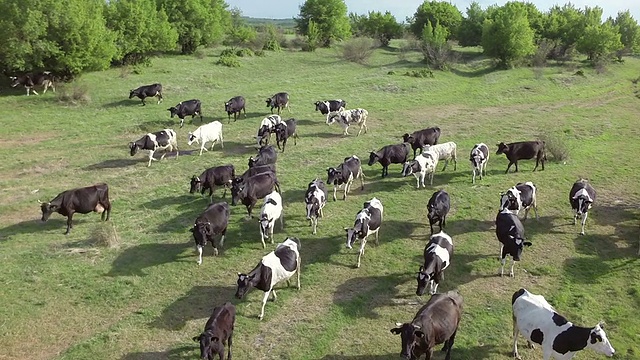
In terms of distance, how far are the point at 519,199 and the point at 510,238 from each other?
3599 millimetres

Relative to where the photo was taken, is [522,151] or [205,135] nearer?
[522,151]

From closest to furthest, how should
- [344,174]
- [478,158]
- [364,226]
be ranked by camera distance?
[364,226] → [344,174] → [478,158]

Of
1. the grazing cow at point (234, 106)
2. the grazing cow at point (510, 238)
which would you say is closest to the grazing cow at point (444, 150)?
the grazing cow at point (510, 238)

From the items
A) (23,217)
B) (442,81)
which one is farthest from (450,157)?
(442,81)

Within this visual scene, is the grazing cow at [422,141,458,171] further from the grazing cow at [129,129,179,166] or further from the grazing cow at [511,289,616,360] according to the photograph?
the grazing cow at [129,129,179,166]

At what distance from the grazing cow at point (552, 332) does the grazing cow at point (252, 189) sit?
30.8 ft

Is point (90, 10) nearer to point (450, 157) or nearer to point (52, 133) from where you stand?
point (52, 133)

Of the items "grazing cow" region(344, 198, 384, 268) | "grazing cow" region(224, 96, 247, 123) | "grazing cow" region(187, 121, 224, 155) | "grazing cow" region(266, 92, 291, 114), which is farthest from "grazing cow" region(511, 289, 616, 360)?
"grazing cow" region(266, 92, 291, 114)

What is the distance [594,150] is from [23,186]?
89.0ft

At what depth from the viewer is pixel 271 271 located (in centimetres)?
1258

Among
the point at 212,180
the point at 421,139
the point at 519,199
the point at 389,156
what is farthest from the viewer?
the point at 421,139

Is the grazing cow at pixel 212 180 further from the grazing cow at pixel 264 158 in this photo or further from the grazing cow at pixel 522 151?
the grazing cow at pixel 522 151

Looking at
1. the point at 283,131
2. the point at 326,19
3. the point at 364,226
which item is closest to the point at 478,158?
the point at 364,226

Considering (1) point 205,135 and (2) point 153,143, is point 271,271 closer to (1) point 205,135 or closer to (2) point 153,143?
(2) point 153,143
